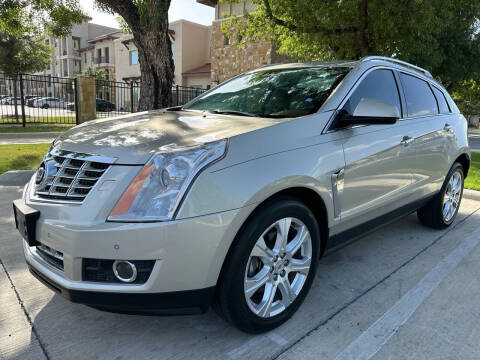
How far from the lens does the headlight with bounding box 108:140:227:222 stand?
1.90m

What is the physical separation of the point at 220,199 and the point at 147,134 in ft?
2.36

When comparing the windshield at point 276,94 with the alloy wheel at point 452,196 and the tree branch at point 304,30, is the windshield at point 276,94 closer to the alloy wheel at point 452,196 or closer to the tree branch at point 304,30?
the alloy wheel at point 452,196

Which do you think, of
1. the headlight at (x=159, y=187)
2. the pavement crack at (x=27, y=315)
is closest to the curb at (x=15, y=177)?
the pavement crack at (x=27, y=315)

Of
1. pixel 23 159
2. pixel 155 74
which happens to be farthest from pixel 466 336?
pixel 23 159

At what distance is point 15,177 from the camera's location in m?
6.14

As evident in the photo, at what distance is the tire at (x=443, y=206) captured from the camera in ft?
14.2

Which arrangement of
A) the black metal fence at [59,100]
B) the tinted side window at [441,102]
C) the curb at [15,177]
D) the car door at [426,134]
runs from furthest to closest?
the black metal fence at [59,100] < the curb at [15,177] < the tinted side window at [441,102] < the car door at [426,134]

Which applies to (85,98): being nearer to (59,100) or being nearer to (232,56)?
(59,100)

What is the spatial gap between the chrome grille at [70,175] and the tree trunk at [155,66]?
17.9 feet

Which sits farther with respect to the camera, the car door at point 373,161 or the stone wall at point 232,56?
the stone wall at point 232,56

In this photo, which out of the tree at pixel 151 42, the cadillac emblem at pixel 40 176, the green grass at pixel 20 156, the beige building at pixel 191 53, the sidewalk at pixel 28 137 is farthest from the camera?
the beige building at pixel 191 53

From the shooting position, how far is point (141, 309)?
1992 mm

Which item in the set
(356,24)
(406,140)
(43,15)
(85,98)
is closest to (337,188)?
(406,140)

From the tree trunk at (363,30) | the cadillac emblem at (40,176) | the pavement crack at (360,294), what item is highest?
the tree trunk at (363,30)
